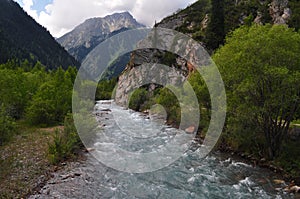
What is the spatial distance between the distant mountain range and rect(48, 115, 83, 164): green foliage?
388 ft

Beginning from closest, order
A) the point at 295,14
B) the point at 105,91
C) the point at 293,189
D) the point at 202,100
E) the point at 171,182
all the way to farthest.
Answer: the point at 293,189 → the point at 171,182 → the point at 202,100 → the point at 295,14 → the point at 105,91

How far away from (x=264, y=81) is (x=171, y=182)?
782cm

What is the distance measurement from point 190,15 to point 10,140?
59.9m

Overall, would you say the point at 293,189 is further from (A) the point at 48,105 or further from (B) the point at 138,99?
(B) the point at 138,99

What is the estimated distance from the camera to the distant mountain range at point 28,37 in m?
137

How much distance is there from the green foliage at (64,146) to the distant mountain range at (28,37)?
118387 millimetres

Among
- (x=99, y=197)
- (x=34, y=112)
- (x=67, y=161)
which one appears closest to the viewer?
(x=99, y=197)

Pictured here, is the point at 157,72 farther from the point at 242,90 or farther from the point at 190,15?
the point at 242,90

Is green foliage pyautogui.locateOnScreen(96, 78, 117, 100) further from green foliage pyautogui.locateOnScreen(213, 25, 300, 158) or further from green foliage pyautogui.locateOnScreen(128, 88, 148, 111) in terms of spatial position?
green foliage pyautogui.locateOnScreen(213, 25, 300, 158)

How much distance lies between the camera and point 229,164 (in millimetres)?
15859

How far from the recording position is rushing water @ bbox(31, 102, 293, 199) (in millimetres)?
11391

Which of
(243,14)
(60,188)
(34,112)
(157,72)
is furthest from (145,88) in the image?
(60,188)

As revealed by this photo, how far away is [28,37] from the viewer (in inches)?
6166

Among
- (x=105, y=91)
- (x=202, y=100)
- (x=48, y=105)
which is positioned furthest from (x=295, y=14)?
(x=105, y=91)
